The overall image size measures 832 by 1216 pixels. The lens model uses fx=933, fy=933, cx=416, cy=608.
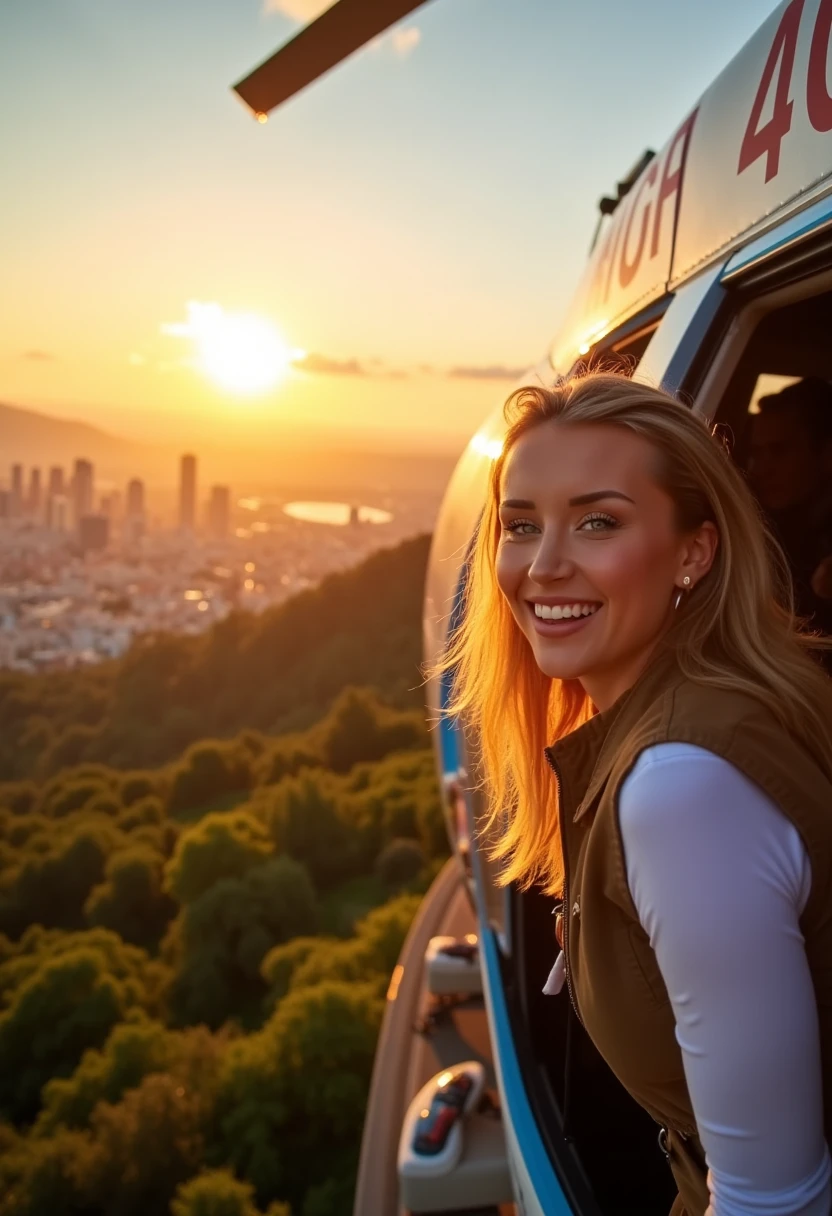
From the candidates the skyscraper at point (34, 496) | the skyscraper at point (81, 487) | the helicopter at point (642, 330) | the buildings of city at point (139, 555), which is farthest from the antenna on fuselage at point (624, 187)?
the skyscraper at point (34, 496)

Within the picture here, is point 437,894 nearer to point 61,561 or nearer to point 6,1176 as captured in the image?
point 6,1176

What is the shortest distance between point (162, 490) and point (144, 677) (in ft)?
104

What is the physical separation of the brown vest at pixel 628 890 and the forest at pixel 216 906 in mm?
8324

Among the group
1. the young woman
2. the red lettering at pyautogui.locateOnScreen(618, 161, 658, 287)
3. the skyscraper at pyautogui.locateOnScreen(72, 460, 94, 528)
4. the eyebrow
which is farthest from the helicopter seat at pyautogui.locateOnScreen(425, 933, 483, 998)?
the skyscraper at pyautogui.locateOnScreen(72, 460, 94, 528)

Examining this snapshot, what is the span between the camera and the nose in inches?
50.8

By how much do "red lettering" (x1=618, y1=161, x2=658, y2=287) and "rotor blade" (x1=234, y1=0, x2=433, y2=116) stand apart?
87 centimetres

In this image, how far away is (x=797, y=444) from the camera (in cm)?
251

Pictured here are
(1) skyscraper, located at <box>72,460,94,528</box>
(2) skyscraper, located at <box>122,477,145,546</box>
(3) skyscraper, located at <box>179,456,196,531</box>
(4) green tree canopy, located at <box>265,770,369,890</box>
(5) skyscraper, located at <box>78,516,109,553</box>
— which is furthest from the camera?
(3) skyscraper, located at <box>179,456,196,531</box>

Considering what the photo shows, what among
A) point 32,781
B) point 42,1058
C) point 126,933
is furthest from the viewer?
point 32,781

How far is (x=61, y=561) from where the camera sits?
48375 millimetres

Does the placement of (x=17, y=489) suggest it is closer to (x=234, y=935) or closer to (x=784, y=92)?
(x=234, y=935)

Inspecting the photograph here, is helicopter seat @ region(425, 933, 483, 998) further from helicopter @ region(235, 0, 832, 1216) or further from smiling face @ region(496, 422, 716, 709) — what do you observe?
smiling face @ region(496, 422, 716, 709)

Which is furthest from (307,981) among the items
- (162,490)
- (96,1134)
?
(162,490)

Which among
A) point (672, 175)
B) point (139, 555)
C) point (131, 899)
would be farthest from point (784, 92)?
point (139, 555)
